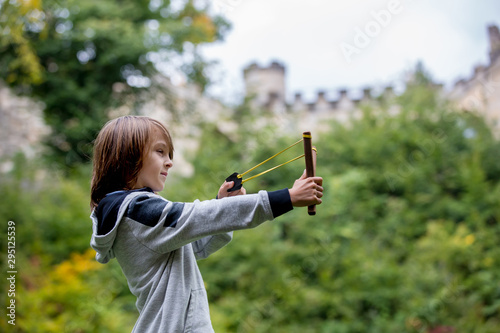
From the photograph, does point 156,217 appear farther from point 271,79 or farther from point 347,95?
point 271,79

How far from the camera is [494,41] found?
42.5ft

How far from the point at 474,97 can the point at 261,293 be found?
9801mm

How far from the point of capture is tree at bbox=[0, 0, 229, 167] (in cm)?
845

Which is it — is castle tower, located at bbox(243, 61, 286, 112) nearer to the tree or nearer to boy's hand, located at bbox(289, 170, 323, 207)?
the tree

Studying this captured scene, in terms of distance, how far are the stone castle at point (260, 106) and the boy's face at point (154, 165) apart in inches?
304

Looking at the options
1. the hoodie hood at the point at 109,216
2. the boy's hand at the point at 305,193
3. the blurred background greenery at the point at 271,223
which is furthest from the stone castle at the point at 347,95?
the boy's hand at the point at 305,193

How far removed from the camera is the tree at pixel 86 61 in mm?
8445

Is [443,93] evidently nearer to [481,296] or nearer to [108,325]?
[481,296]

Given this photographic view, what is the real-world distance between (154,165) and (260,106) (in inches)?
455

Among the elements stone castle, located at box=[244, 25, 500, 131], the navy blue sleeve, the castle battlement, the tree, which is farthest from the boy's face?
the castle battlement

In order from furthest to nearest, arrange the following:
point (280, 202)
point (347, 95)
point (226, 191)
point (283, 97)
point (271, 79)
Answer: point (271, 79) → point (283, 97) → point (347, 95) → point (226, 191) → point (280, 202)

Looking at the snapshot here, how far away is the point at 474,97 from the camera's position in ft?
43.5

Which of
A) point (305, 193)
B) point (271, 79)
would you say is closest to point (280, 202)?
point (305, 193)

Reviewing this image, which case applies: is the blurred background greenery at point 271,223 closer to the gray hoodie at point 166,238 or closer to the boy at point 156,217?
the boy at point 156,217
